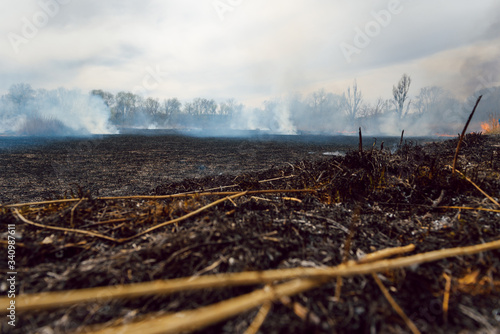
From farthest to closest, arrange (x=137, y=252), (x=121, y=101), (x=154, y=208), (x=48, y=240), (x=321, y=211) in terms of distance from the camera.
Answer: (x=121, y=101) → (x=321, y=211) → (x=154, y=208) → (x=48, y=240) → (x=137, y=252)

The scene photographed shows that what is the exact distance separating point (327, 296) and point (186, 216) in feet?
3.96

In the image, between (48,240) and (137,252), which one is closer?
(137,252)

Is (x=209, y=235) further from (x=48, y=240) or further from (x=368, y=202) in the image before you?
(x=368, y=202)

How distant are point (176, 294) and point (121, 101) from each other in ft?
283

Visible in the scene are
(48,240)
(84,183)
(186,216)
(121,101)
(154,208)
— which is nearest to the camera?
(48,240)

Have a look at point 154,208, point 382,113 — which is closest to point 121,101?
point 382,113

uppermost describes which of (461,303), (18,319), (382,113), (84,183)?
(382,113)

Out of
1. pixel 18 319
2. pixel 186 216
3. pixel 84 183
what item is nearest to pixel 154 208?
pixel 186 216

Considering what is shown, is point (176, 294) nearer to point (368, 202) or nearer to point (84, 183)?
point (368, 202)

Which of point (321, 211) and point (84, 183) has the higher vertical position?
point (321, 211)

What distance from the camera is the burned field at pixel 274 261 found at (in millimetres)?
1022

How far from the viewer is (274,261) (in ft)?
4.85

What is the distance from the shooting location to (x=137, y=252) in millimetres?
1542

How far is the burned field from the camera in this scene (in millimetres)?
1022
